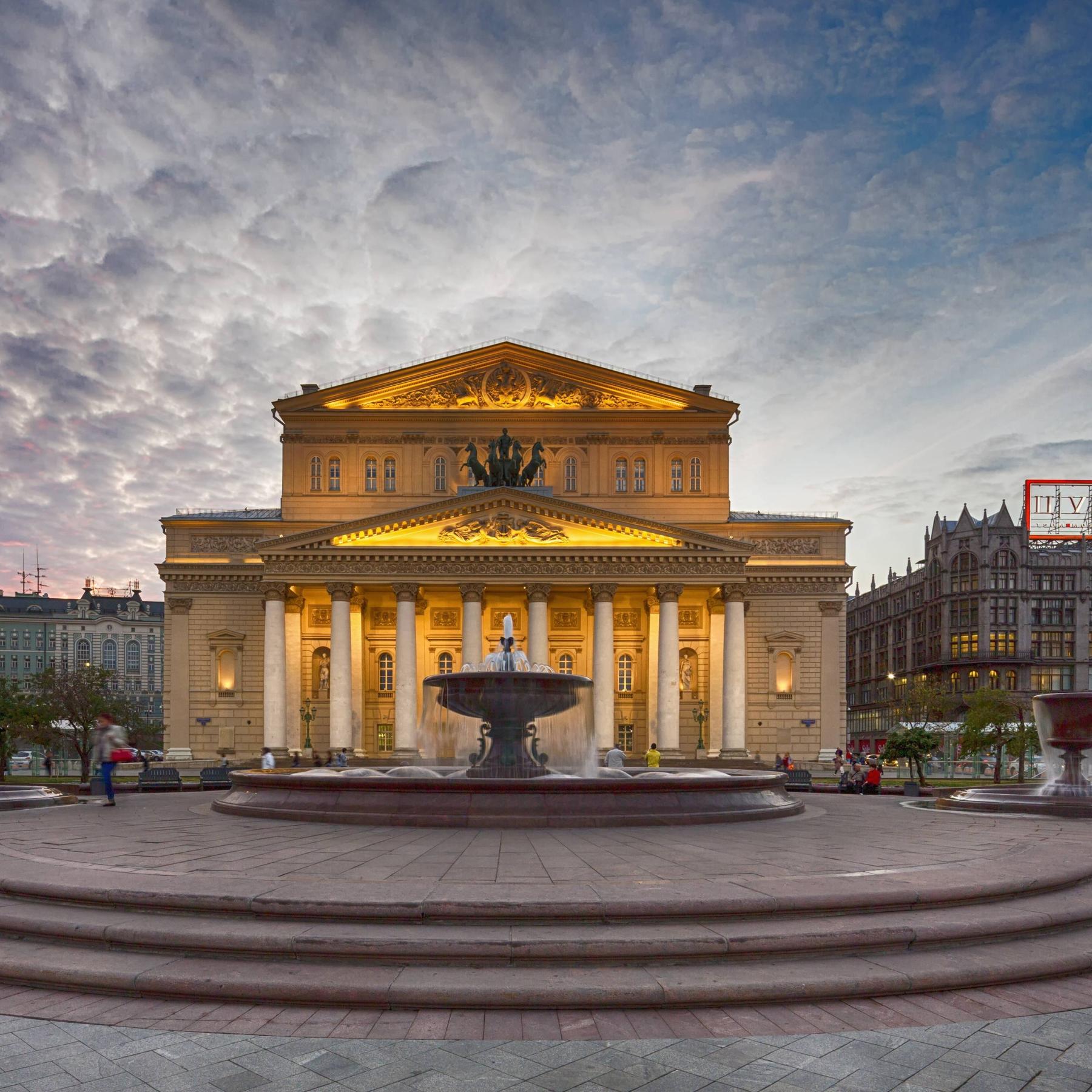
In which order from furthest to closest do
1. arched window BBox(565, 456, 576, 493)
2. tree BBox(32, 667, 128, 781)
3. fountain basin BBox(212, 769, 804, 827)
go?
arched window BBox(565, 456, 576, 493), tree BBox(32, 667, 128, 781), fountain basin BBox(212, 769, 804, 827)

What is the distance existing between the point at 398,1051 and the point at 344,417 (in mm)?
53132

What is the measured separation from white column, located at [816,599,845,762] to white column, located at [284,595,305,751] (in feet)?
97.1

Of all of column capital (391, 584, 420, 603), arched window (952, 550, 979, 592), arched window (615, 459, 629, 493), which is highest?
arched window (615, 459, 629, 493)

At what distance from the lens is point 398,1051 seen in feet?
20.0

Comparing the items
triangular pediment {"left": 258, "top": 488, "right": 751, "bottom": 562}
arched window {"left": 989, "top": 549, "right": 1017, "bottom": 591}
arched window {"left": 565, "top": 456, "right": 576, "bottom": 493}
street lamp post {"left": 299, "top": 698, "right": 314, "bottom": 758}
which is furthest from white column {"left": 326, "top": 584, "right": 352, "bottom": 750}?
arched window {"left": 989, "top": 549, "right": 1017, "bottom": 591}

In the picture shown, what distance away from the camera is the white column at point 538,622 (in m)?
48.6

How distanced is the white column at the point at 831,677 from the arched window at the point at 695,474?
10.2 m

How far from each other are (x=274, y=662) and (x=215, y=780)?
19200 mm

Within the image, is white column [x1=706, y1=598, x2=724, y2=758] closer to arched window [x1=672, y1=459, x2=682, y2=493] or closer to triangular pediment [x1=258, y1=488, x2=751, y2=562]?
triangular pediment [x1=258, y1=488, x2=751, y2=562]

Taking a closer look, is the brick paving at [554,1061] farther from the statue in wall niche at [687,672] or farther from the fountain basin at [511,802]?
the statue in wall niche at [687,672]

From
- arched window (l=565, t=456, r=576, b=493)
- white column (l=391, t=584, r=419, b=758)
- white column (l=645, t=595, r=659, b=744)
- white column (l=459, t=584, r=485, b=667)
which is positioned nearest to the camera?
white column (l=391, t=584, r=419, b=758)

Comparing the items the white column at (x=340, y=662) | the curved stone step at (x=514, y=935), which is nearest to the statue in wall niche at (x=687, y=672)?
the white column at (x=340, y=662)

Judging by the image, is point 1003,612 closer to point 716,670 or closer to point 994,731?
point 994,731

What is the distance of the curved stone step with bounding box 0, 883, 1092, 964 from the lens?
7363 millimetres
